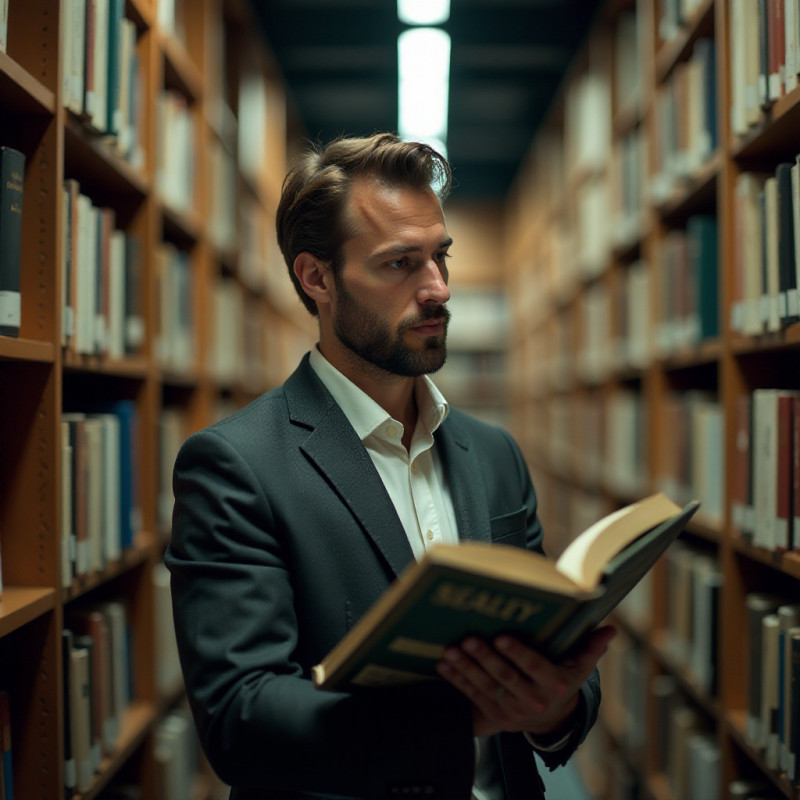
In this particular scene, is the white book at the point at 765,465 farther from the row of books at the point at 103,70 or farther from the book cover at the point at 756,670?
the row of books at the point at 103,70

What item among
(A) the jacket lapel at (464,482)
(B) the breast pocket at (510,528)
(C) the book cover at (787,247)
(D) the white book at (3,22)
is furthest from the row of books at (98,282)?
(C) the book cover at (787,247)

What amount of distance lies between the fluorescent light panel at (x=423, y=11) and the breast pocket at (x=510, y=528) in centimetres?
336

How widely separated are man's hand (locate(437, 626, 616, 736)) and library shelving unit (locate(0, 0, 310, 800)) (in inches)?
31.4

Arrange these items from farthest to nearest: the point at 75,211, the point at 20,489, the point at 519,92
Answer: the point at 519,92 < the point at 75,211 < the point at 20,489

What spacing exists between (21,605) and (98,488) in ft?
A: 1.60

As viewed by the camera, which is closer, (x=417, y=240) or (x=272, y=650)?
(x=272, y=650)

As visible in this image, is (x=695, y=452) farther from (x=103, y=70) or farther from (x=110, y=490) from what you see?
(x=103, y=70)

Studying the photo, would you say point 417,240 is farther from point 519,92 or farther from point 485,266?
point 485,266

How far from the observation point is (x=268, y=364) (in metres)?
4.55

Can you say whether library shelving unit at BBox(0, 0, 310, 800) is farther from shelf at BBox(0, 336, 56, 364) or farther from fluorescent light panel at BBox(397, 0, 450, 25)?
fluorescent light panel at BBox(397, 0, 450, 25)

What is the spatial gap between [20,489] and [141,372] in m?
0.70

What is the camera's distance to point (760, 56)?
1.71 meters

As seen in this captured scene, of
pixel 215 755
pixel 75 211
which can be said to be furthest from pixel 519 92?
pixel 215 755

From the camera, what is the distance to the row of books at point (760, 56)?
1562 millimetres
